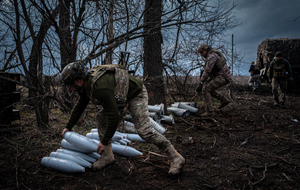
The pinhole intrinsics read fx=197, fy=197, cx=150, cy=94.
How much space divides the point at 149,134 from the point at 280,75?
25.6 feet

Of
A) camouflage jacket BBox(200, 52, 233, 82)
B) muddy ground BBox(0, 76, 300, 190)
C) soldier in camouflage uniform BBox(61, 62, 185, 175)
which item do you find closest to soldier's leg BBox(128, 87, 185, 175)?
soldier in camouflage uniform BBox(61, 62, 185, 175)

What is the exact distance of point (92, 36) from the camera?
16.0 ft

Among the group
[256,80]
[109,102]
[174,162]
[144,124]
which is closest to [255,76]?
→ [256,80]

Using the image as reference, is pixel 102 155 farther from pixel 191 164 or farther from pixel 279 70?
pixel 279 70

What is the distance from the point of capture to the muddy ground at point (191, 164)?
8.54 ft

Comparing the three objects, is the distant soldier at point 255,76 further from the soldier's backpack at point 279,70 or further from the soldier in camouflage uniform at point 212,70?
the soldier in camouflage uniform at point 212,70

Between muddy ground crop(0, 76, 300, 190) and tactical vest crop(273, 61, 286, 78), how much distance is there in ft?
12.4

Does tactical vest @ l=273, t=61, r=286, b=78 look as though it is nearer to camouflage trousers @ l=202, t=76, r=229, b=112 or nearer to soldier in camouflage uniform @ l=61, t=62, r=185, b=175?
camouflage trousers @ l=202, t=76, r=229, b=112

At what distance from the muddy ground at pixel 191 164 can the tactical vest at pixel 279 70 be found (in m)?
3.78

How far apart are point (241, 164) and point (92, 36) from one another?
166 inches

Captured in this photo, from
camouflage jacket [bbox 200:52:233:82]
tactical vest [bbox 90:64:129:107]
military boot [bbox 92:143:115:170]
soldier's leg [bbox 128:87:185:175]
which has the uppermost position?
camouflage jacket [bbox 200:52:233:82]

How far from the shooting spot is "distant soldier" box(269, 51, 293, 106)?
26.8ft

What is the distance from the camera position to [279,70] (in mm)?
8188

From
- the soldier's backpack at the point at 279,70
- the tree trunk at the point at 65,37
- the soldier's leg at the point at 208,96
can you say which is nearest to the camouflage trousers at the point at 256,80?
the soldier's backpack at the point at 279,70
